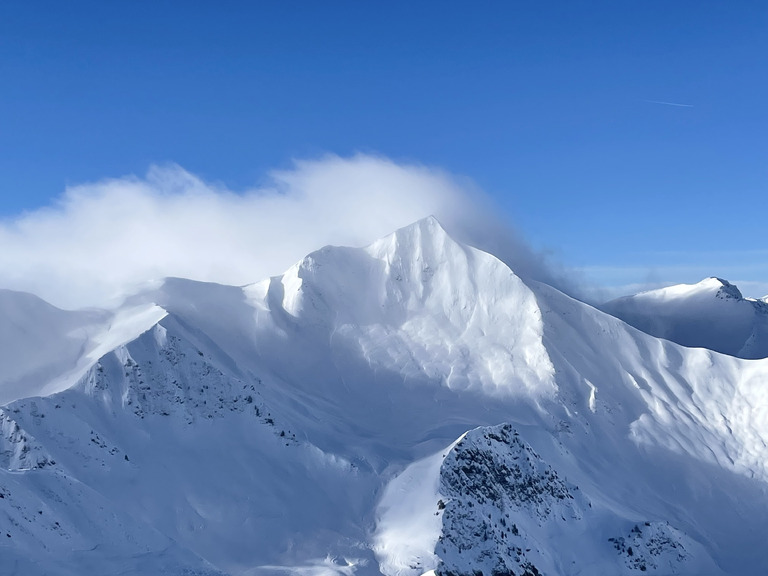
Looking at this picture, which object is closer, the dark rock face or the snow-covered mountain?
the snow-covered mountain

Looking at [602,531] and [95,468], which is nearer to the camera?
[95,468]

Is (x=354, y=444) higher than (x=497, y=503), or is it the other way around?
(x=354, y=444)

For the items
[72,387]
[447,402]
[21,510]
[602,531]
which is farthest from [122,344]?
[602,531]

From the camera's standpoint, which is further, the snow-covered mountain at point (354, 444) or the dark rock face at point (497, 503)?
the dark rock face at point (497, 503)

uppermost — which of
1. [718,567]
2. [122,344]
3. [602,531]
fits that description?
[122,344]

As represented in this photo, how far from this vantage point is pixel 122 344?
13900 centimetres

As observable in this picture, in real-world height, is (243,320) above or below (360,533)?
above

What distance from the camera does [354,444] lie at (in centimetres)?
14788

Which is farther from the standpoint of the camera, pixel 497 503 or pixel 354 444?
pixel 354 444

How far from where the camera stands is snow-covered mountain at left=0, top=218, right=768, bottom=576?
373 feet

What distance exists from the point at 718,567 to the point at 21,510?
12061cm

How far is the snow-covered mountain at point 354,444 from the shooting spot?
113750mm

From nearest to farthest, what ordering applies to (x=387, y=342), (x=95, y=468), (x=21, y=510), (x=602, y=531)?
(x=21, y=510) < (x=95, y=468) < (x=602, y=531) < (x=387, y=342)

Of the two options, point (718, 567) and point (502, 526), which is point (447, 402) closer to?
point (502, 526)
